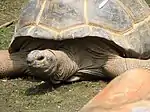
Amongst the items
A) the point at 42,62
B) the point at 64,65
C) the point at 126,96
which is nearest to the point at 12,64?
the point at 64,65

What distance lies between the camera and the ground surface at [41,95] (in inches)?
158

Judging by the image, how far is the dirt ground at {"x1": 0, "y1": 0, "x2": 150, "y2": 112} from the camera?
4.02 metres

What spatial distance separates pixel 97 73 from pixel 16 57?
0.77 metres

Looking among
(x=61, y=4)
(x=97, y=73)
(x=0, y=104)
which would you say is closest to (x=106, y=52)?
(x=97, y=73)

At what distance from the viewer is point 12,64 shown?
486 cm

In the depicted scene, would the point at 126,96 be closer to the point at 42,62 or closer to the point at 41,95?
the point at 42,62

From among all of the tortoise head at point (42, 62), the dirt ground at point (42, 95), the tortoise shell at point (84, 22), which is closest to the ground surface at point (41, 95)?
the dirt ground at point (42, 95)

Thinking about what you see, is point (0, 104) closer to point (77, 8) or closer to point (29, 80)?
point (29, 80)

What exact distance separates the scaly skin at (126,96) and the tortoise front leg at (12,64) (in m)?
2.84

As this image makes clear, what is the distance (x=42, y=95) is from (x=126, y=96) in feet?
8.03

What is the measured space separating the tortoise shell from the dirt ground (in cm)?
41

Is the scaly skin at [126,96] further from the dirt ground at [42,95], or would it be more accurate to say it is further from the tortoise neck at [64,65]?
the tortoise neck at [64,65]

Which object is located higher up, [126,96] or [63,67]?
[126,96]

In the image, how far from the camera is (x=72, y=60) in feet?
15.1
